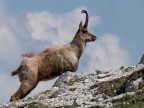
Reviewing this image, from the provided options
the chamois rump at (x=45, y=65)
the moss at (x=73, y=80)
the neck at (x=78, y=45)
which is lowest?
the moss at (x=73, y=80)

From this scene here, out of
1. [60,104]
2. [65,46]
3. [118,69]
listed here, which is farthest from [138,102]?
[65,46]

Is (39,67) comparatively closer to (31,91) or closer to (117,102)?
(31,91)

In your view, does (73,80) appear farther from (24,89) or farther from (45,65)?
(24,89)

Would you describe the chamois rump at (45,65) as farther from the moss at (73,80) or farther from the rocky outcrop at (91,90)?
the moss at (73,80)

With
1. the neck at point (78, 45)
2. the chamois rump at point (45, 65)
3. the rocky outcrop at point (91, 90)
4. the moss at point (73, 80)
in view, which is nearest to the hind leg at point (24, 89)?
the chamois rump at point (45, 65)

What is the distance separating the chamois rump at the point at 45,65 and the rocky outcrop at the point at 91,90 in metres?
1.32

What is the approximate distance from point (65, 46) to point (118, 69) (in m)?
3.67

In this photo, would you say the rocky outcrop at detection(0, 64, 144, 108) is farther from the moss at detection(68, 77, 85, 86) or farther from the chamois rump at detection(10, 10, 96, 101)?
the chamois rump at detection(10, 10, 96, 101)

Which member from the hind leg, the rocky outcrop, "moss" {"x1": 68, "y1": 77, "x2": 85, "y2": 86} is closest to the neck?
the rocky outcrop

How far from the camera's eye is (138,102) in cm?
2138

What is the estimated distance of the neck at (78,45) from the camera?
34.1 metres

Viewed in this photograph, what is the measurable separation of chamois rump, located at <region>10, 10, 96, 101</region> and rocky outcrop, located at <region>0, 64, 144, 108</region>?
1.32m

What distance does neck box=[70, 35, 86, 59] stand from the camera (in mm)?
34062

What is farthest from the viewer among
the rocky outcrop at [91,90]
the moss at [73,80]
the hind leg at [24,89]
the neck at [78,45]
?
the neck at [78,45]
